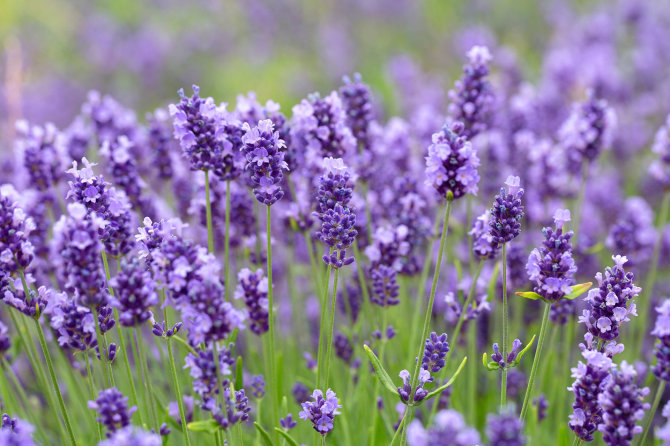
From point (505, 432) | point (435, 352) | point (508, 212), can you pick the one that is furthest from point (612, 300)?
point (505, 432)

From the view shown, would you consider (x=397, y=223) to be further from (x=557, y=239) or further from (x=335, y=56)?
(x=335, y=56)

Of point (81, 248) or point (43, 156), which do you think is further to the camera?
point (43, 156)

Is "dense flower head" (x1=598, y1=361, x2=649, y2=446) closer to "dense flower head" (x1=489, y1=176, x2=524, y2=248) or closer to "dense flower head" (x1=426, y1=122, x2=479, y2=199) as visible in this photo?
"dense flower head" (x1=489, y1=176, x2=524, y2=248)

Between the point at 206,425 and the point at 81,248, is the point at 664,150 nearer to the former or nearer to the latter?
the point at 206,425

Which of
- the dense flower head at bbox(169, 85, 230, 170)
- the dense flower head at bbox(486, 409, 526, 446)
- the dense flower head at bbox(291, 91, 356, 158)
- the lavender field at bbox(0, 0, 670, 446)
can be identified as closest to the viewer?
the dense flower head at bbox(486, 409, 526, 446)

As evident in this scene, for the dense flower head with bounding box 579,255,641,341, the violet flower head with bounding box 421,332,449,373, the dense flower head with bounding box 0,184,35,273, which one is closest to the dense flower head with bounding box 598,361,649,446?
the dense flower head with bounding box 579,255,641,341

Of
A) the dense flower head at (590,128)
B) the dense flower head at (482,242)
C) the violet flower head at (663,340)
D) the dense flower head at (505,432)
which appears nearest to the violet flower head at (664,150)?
the dense flower head at (590,128)
